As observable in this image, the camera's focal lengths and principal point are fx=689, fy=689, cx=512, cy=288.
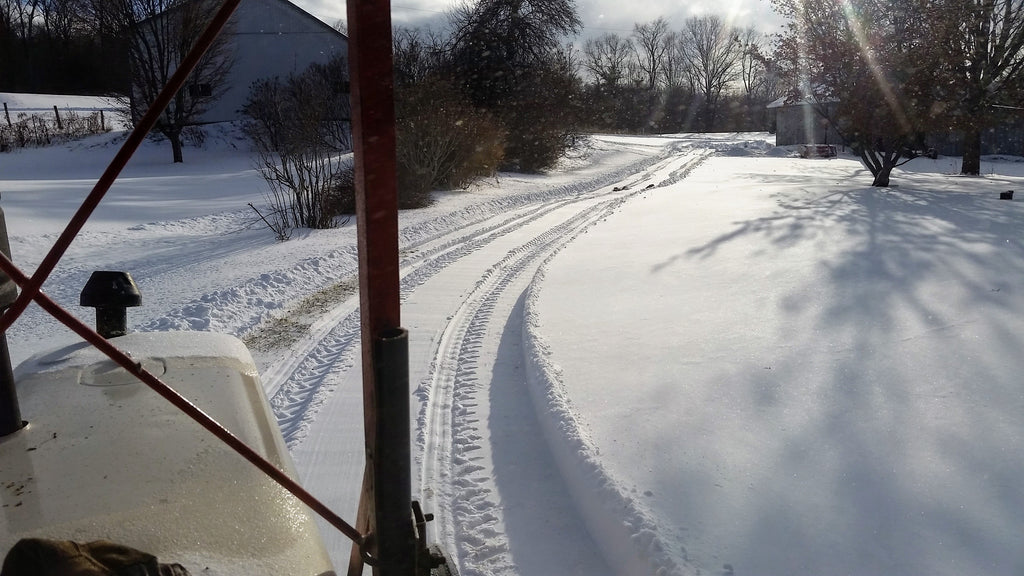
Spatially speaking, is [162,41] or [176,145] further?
[176,145]

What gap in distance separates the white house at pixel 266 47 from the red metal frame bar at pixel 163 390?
34257 millimetres

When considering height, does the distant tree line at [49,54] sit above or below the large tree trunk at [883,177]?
above

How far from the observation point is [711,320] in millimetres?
5969

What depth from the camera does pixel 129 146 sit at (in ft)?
4.53

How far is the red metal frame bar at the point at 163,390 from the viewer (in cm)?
133

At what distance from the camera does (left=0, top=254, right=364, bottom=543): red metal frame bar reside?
1333 mm

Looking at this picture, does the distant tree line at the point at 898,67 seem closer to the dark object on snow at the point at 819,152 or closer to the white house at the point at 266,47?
the dark object on snow at the point at 819,152

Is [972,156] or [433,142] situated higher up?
[433,142]

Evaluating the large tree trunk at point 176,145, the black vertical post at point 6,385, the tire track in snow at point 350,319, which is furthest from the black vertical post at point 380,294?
the large tree trunk at point 176,145

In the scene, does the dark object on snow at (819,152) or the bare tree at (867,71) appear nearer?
the bare tree at (867,71)

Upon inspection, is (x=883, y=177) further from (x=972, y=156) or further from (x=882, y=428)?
(x=882, y=428)

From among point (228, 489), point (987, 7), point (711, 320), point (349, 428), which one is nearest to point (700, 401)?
point (711, 320)

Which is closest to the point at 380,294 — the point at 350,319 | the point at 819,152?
the point at 350,319

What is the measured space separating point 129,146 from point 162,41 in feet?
97.3
